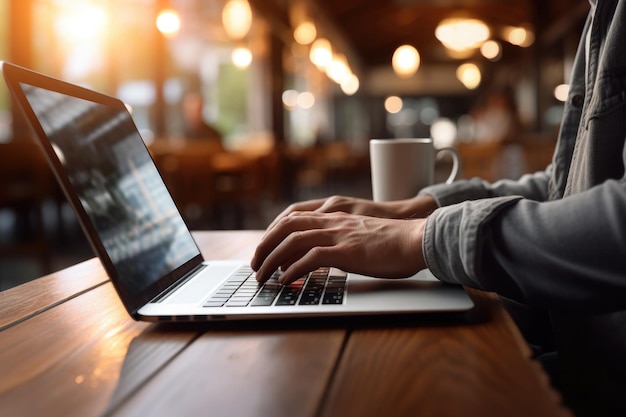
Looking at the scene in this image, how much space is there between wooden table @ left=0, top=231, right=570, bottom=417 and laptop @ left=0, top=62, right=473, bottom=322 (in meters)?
0.02

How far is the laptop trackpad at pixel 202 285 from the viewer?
673 millimetres

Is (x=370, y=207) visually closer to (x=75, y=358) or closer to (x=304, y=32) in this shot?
(x=75, y=358)

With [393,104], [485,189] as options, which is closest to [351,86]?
[393,104]

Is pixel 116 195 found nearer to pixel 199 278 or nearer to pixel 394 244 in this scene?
pixel 199 278

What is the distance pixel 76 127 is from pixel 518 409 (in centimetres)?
57

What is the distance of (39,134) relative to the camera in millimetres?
609

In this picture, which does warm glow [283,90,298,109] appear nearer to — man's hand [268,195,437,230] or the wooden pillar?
the wooden pillar

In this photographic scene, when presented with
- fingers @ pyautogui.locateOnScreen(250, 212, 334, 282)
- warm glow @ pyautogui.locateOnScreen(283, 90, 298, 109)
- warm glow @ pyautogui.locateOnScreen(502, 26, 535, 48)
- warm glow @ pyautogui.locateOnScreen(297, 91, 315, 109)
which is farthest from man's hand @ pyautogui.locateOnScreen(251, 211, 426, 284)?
warm glow @ pyautogui.locateOnScreen(297, 91, 315, 109)

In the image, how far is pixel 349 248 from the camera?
680mm

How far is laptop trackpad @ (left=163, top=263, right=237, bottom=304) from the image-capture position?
67cm

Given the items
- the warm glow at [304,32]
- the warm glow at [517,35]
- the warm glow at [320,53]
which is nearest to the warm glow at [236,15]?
the warm glow at [304,32]

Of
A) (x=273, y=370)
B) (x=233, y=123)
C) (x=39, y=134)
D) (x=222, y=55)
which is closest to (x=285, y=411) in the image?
(x=273, y=370)

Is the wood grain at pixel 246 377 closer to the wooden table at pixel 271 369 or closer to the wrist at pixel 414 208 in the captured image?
the wooden table at pixel 271 369

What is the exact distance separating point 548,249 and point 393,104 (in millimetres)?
22543
